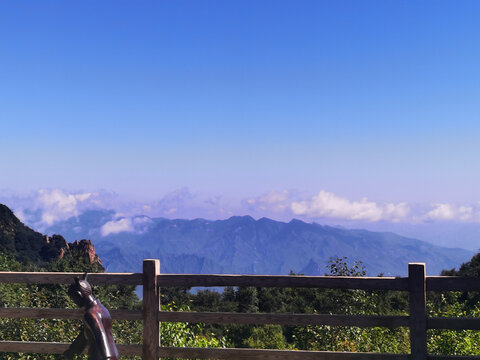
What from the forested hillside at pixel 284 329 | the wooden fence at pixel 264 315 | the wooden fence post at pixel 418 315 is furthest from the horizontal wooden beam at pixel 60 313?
the wooden fence post at pixel 418 315

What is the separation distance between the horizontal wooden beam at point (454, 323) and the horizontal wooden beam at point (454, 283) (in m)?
0.37

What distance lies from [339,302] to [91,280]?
6037mm

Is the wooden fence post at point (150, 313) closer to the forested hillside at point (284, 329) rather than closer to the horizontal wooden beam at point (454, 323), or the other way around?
the forested hillside at point (284, 329)

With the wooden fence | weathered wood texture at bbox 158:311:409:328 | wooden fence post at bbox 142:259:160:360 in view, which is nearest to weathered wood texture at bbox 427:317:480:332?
the wooden fence

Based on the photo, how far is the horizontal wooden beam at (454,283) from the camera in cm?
680

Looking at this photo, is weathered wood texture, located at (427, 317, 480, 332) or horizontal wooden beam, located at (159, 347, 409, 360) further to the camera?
horizontal wooden beam, located at (159, 347, 409, 360)

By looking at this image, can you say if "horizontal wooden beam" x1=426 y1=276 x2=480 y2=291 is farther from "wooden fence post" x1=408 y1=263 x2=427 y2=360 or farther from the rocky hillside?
the rocky hillside

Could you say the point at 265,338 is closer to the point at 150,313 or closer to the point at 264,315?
the point at 150,313

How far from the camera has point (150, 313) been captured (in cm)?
756

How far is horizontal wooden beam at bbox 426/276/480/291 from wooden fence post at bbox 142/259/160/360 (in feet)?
11.6

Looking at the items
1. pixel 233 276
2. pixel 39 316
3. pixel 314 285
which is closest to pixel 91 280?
pixel 39 316

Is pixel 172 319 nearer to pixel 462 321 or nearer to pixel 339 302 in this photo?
pixel 462 321

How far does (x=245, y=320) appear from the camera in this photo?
23.6 feet

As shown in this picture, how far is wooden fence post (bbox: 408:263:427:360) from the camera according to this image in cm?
689
